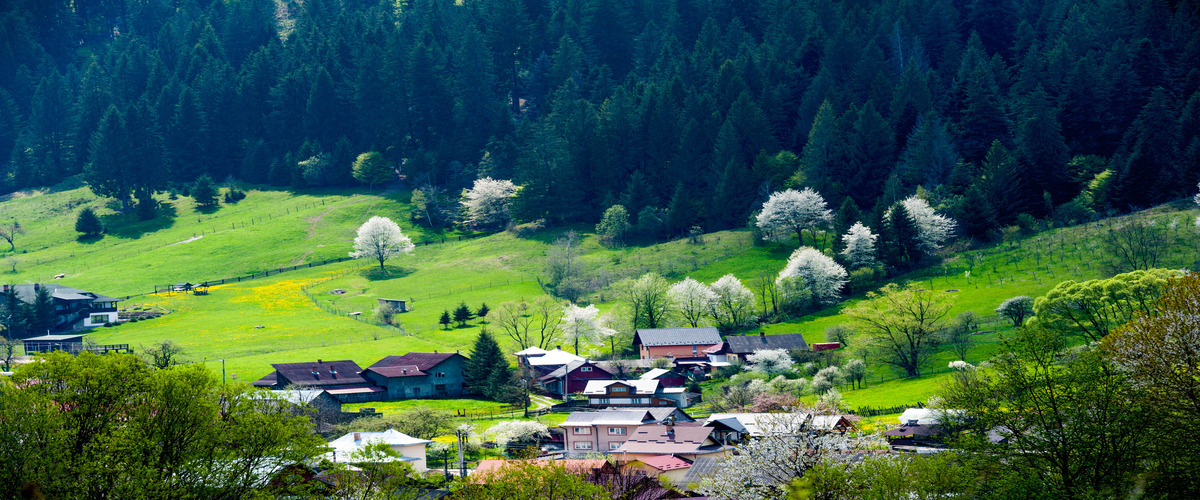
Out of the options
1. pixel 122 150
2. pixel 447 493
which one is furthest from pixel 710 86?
pixel 447 493

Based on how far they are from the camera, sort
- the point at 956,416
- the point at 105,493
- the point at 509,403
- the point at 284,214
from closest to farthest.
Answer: the point at 105,493 → the point at 956,416 → the point at 509,403 → the point at 284,214

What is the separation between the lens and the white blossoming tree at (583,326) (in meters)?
95.4

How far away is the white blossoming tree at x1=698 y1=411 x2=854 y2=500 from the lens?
3659cm

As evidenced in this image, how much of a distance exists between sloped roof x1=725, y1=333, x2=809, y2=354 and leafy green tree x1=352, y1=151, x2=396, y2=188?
77.4 metres

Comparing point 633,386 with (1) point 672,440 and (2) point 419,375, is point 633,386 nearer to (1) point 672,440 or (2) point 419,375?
(2) point 419,375

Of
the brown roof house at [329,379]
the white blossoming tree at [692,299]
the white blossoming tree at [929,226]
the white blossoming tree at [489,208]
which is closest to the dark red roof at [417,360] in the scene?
the brown roof house at [329,379]

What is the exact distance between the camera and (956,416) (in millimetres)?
38250

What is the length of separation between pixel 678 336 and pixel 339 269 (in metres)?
48.2

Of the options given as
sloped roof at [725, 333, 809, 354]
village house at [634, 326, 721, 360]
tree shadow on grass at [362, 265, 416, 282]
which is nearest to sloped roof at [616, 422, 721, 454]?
sloped roof at [725, 333, 809, 354]

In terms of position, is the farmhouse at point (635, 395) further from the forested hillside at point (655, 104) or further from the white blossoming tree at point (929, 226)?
the forested hillside at point (655, 104)

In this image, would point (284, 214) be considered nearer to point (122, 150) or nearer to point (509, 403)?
point (122, 150)

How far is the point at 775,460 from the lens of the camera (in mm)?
37031

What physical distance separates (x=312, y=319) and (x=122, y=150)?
224ft

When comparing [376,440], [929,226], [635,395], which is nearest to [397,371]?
[635,395]
